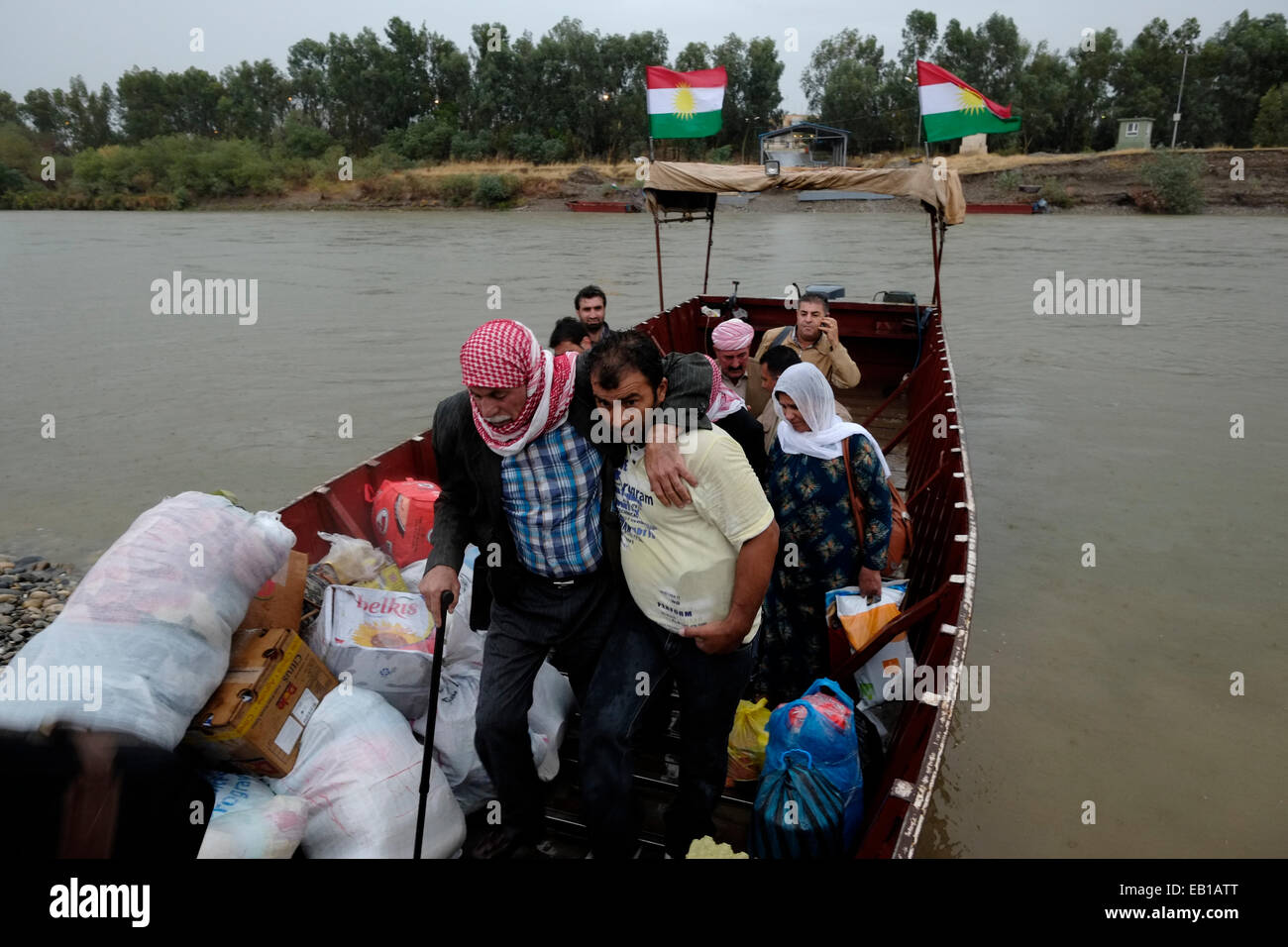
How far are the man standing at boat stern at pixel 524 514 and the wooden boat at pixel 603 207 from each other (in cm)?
3619

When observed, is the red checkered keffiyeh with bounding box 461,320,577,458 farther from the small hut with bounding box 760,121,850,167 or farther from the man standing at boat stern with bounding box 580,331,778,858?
the small hut with bounding box 760,121,850,167

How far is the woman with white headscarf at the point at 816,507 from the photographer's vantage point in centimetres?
312

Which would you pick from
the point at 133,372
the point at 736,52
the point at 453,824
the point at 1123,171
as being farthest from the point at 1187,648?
the point at 736,52

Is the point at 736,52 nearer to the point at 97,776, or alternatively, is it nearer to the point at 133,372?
the point at 133,372

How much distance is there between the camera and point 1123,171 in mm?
35906

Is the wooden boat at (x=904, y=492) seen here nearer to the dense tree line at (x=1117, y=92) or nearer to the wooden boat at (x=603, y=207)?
the wooden boat at (x=603, y=207)

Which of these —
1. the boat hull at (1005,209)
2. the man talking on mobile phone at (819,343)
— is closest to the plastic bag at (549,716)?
the man talking on mobile phone at (819,343)

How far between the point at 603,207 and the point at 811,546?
3725 cm

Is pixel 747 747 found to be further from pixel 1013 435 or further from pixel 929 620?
pixel 1013 435

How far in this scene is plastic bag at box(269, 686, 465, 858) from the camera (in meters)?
2.42

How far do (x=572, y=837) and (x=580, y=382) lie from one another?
158 centimetres

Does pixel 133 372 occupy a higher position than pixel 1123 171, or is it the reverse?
pixel 1123 171

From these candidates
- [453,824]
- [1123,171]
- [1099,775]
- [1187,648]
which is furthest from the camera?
[1123,171]
